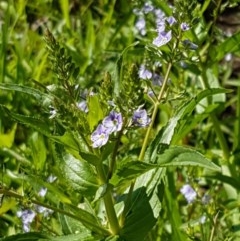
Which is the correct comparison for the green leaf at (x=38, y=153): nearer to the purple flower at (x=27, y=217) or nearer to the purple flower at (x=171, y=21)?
the purple flower at (x=27, y=217)

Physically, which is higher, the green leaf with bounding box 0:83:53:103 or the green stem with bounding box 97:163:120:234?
the green leaf with bounding box 0:83:53:103

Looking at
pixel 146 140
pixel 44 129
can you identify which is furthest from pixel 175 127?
pixel 44 129

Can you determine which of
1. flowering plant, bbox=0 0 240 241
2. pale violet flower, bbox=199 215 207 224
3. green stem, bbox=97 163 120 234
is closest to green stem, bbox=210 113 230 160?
flowering plant, bbox=0 0 240 241

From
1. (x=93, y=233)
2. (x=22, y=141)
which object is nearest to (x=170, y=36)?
(x=93, y=233)

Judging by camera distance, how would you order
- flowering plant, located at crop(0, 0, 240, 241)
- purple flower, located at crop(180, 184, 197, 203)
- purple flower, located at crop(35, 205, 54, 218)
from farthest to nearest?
purple flower, located at crop(180, 184, 197, 203), purple flower, located at crop(35, 205, 54, 218), flowering plant, located at crop(0, 0, 240, 241)

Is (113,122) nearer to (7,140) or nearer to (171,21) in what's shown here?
(171,21)

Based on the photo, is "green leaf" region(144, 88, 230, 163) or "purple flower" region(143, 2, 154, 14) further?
"purple flower" region(143, 2, 154, 14)

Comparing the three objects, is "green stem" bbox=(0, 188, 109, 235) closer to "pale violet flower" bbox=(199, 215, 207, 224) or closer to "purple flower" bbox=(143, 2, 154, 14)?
"pale violet flower" bbox=(199, 215, 207, 224)
